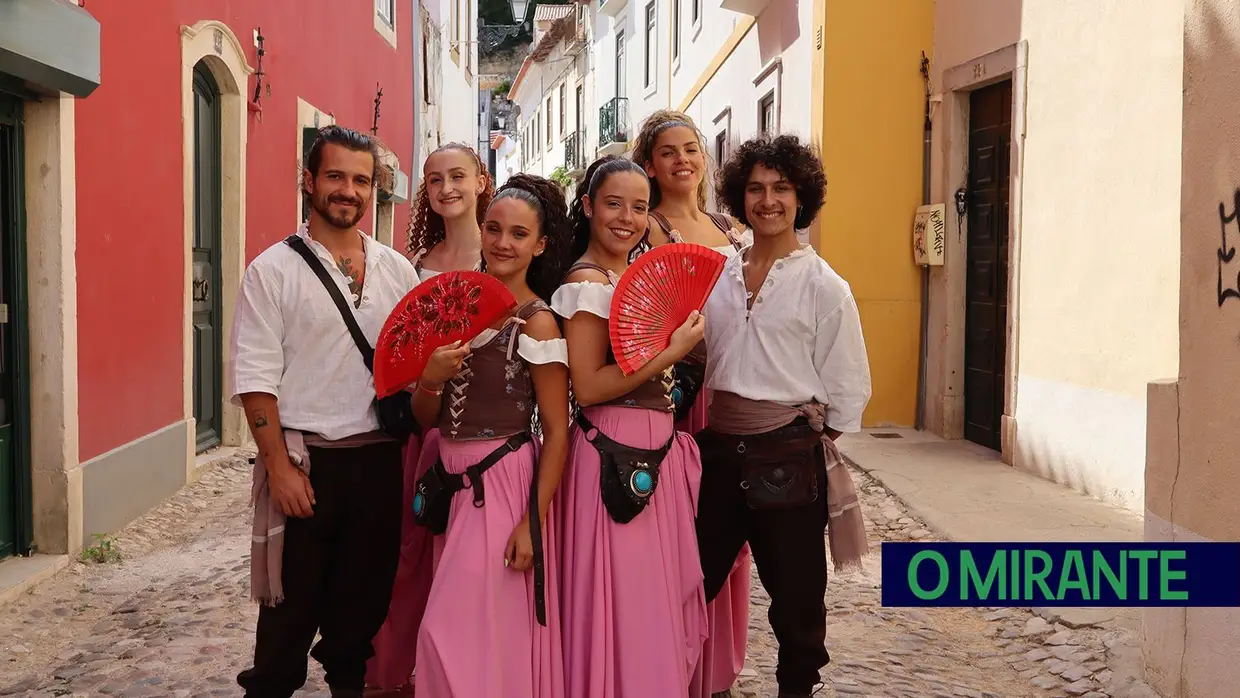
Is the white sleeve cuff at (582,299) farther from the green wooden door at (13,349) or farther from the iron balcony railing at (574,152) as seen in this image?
the iron balcony railing at (574,152)

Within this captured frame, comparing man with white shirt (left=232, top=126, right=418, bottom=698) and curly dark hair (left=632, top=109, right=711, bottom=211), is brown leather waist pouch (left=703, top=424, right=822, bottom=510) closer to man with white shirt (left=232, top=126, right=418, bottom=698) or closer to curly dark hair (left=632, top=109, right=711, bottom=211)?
man with white shirt (left=232, top=126, right=418, bottom=698)

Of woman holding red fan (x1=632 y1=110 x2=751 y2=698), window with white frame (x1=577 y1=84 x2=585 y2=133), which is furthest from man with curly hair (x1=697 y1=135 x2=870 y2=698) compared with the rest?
window with white frame (x1=577 y1=84 x2=585 y2=133)

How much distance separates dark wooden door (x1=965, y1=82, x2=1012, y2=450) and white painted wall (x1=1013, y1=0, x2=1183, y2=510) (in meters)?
0.57

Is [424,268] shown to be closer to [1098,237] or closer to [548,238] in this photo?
[548,238]

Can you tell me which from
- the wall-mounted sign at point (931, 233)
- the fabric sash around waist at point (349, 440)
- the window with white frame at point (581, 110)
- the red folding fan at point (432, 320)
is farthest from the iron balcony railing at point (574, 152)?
the red folding fan at point (432, 320)

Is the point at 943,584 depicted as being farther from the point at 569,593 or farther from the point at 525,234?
the point at 525,234

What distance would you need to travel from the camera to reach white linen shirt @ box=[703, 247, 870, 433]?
3.22 metres

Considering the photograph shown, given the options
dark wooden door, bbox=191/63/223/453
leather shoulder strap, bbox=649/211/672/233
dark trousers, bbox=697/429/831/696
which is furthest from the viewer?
dark wooden door, bbox=191/63/223/453

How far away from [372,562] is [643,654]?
2.71 ft

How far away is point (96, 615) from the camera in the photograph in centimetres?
483

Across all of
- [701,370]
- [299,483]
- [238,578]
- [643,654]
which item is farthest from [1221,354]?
[238,578]

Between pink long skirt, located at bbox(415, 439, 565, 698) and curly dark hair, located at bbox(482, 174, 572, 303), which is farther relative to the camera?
curly dark hair, located at bbox(482, 174, 572, 303)

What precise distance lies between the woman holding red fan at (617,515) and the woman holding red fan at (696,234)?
18.4 inches

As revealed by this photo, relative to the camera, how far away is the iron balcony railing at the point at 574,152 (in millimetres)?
31023
